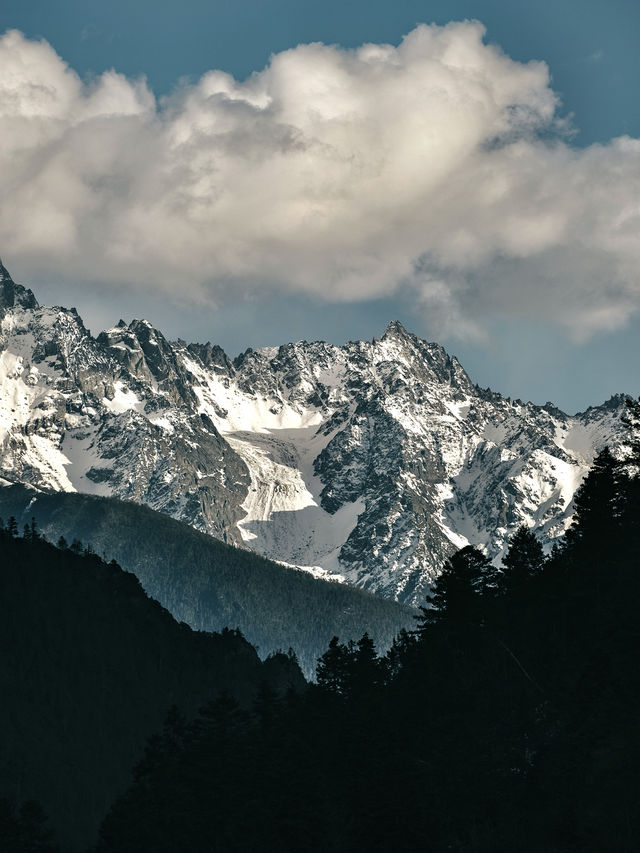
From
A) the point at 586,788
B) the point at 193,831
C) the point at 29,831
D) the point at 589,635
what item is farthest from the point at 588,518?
Result: the point at 29,831

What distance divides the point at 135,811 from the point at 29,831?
1378 cm

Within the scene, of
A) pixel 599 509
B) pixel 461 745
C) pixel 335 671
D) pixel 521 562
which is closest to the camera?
pixel 461 745

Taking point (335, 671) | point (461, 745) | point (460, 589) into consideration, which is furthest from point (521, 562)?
point (461, 745)

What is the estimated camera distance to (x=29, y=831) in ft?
343

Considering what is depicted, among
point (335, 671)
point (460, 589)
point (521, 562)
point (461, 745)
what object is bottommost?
point (461, 745)

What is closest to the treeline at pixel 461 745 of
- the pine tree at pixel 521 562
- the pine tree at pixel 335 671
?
the pine tree at pixel 335 671

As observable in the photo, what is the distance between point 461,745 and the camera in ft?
302

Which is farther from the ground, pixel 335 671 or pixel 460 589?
pixel 460 589

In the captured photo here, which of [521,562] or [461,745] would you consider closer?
[461,745]

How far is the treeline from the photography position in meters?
81.0

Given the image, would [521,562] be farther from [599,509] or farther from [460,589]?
[599,509]

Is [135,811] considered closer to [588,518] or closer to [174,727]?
[174,727]

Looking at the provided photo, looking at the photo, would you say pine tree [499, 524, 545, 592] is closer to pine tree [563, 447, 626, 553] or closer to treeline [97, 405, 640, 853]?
treeline [97, 405, 640, 853]

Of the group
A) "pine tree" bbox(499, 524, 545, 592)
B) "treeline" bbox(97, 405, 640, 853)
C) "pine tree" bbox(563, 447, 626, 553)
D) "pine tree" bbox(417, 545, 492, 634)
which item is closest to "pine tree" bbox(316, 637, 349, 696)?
"treeline" bbox(97, 405, 640, 853)
